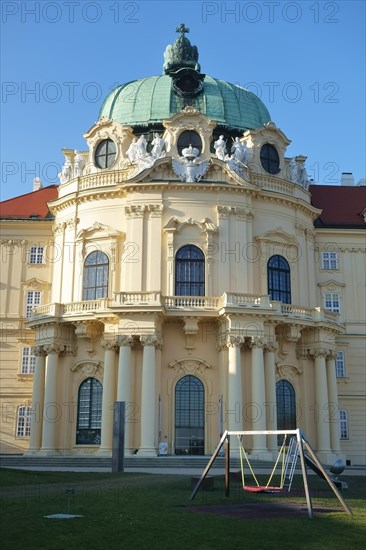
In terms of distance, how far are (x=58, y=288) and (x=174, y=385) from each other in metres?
9.30

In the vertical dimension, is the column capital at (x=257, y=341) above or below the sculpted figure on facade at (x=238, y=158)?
below

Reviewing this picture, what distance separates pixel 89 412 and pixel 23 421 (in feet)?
18.2

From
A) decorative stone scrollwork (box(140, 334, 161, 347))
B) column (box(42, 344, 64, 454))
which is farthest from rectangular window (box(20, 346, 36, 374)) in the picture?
decorative stone scrollwork (box(140, 334, 161, 347))

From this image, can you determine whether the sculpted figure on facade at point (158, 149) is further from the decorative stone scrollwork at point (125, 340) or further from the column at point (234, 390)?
the column at point (234, 390)

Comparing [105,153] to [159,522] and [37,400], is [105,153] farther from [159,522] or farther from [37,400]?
[159,522]

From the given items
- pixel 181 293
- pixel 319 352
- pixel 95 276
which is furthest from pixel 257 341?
pixel 95 276

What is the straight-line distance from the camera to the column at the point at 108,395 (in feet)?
112

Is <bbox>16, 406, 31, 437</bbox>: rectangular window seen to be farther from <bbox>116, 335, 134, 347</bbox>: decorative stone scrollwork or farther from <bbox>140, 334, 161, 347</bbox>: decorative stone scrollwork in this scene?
<bbox>140, 334, 161, 347</bbox>: decorative stone scrollwork

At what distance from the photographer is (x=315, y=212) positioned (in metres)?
42.2

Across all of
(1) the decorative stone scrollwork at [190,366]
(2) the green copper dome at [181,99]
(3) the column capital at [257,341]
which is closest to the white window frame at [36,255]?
(2) the green copper dome at [181,99]

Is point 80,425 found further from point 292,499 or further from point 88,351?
point 292,499

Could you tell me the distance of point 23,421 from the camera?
40000 millimetres

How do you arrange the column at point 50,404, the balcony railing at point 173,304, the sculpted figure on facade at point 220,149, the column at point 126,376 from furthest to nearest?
the sculpted figure on facade at point 220,149
the column at point 50,404
the balcony railing at point 173,304
the column at point 126,376

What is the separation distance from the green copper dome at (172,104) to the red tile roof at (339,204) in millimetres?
7067
